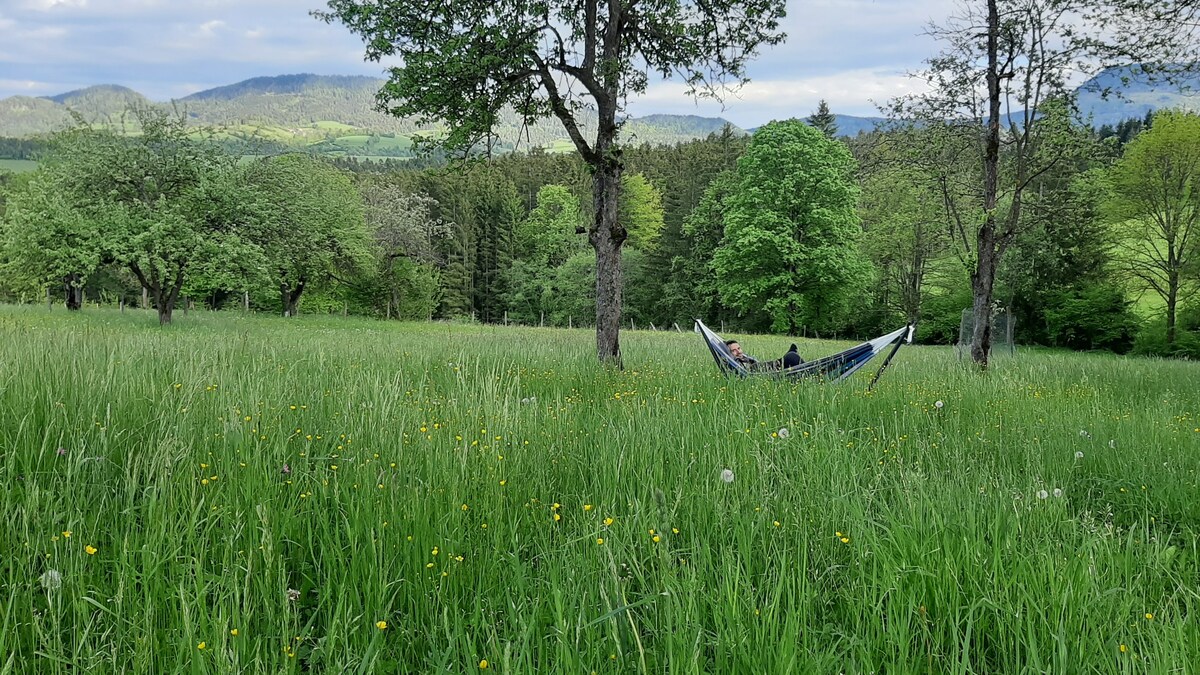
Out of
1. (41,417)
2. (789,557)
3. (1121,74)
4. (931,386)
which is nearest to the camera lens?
(789,557)

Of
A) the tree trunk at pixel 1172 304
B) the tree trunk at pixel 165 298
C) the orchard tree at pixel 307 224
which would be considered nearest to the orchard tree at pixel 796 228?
the tree trunk at pixel 1172 304

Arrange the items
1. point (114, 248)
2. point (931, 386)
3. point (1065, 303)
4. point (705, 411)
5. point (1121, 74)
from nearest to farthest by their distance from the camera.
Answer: point (705, 411), point (931, 386), point (1121, 74), point (114, 248), point (1065, 303)

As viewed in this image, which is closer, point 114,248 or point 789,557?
point 789,557

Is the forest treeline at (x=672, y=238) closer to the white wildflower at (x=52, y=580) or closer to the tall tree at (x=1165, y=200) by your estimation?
the tall tree at (x=1165, y=200)

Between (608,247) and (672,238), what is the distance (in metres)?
35.2

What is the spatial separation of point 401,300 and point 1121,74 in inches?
1641

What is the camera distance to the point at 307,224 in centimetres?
2644

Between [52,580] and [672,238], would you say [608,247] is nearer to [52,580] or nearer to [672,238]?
[52,580]

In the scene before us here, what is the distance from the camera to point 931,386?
22.6 feet

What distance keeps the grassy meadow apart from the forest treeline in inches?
213

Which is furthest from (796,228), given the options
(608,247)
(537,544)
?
(537,544)

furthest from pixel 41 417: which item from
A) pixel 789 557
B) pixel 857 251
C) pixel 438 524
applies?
pixel 857 251

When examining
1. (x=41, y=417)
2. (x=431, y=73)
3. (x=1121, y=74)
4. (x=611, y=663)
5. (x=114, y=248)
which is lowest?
(x=611, y=663)

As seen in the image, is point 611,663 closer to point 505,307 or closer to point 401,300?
point 401,300
